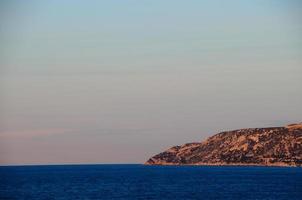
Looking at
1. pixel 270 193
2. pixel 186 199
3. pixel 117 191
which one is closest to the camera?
pixel 186 199

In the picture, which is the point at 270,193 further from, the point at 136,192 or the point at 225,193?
the point at 136,192

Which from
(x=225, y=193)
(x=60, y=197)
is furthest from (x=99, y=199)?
(x=225, y=193)

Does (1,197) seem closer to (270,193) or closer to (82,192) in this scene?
(82,192)

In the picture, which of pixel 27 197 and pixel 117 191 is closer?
pixel 27 197

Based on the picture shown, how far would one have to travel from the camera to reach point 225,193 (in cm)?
14125

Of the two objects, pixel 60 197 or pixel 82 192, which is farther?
pixel 82 192

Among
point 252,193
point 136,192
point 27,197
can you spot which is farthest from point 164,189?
point 27,197

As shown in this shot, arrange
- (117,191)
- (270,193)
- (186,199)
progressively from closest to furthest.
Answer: (186,199)
(270,193)
(117,191)

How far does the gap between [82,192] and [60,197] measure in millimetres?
14273

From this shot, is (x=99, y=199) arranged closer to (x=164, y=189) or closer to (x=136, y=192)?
(x=136, y=192)

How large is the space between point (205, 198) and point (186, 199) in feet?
11.9

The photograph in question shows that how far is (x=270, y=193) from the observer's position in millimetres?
140625

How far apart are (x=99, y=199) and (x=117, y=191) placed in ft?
69.0

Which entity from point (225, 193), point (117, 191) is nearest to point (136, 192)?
point (117, 191)
